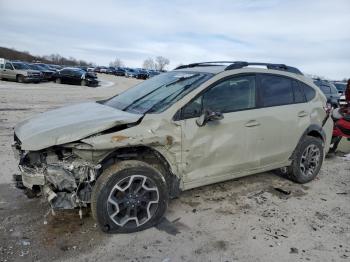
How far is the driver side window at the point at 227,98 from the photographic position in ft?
13.6

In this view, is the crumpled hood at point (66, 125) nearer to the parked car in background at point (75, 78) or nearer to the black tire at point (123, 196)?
the black tire at point (123, 196)

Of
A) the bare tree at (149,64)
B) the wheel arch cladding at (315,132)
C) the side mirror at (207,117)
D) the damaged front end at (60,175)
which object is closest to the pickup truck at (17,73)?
the wheel arch cladding at (315,132)

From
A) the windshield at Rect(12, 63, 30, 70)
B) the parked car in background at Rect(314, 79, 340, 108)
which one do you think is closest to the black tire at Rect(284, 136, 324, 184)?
the parked car in background at Rect(314, 79, 340, 108)

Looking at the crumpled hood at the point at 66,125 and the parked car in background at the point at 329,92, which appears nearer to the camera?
the crumpled hood at the point at 66,125

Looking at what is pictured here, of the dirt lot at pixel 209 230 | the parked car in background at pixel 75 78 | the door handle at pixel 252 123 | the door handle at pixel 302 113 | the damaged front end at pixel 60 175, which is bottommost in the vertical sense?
the dirt lot at pixel 209 230

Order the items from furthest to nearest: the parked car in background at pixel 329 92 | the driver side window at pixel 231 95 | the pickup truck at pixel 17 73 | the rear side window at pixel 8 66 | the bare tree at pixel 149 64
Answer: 1. the bare tree at pixel 149 64
2. the rear side window at pixel 8 66
3. the pickup truck at pixel 17 73
4. the parked car in background at pixel 329 92
5. the driver side window at pixel 231 95

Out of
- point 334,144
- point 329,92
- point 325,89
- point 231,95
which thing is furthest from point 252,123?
point 325,89

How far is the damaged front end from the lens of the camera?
3572 mm

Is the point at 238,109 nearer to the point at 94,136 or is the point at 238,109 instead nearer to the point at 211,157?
the point at 211,157

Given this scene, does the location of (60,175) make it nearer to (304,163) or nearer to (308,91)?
(304,163)

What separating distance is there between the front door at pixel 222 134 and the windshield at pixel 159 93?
0.72 ft

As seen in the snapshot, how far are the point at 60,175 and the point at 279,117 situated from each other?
118 inches

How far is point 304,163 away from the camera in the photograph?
5.55 m

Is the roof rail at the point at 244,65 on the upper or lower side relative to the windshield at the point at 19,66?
lower
